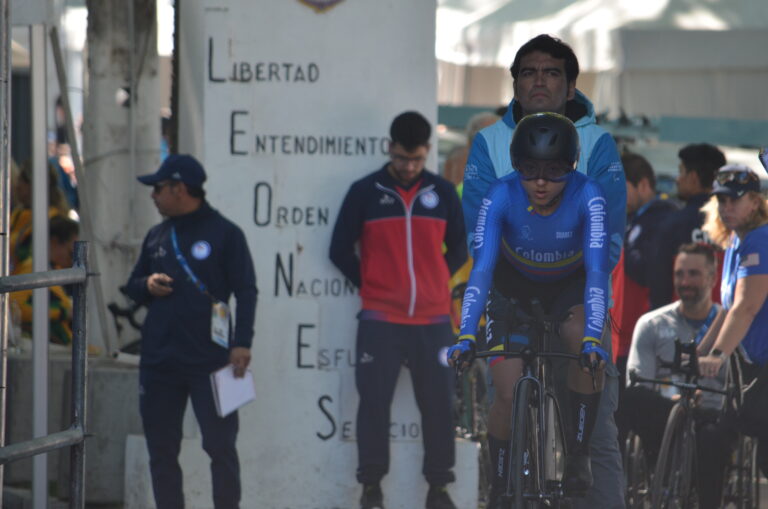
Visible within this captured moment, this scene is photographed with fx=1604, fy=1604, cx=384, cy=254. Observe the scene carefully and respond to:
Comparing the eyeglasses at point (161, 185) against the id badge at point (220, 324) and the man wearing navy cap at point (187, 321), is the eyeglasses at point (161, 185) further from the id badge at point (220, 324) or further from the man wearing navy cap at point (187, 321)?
the id badge at point (220, 324)

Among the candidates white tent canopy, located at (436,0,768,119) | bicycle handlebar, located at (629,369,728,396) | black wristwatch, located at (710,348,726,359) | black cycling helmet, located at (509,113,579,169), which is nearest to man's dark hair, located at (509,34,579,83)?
black cycling helmet, located at (509,113,579,169)

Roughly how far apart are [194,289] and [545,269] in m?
2.50

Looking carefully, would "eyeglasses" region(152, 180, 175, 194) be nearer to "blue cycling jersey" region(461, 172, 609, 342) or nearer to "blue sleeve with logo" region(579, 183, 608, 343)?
"blue cycling jersey" region(461, 172, 609, 342)

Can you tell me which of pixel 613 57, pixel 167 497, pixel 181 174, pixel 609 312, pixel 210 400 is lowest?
pixel 167 497

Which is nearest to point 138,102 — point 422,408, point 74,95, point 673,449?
point 422,408

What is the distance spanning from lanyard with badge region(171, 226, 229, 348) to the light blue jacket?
2.00m

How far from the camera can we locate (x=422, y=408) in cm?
947

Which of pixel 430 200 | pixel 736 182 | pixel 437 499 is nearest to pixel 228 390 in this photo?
pixel 437 499

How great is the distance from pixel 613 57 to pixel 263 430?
7141mm

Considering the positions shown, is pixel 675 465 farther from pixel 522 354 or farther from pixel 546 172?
pixel 546 172

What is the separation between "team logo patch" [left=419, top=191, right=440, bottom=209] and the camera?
31.0 ft

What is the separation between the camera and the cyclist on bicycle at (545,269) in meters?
6.30

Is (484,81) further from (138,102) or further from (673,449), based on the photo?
(673,449)

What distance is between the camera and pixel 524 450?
20.7 ft
